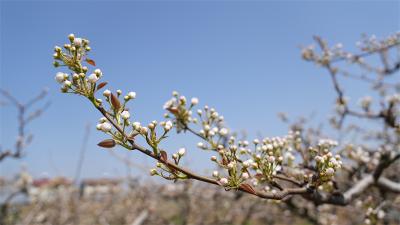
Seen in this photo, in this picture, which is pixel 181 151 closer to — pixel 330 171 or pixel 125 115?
pixel 125 115

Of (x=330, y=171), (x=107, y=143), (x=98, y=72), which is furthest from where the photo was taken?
(x=330, y=171)

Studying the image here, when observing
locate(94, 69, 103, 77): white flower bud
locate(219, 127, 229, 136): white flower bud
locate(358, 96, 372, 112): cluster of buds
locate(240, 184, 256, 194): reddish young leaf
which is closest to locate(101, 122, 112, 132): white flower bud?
locate(94, 69, 103, 77): white flower bud

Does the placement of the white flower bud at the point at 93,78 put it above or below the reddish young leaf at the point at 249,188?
above

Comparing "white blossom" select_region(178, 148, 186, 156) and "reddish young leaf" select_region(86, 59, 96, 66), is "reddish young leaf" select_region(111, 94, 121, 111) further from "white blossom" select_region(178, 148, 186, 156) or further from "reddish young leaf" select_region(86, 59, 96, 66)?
"white blossom" select_region(178, 148, 186, 156)

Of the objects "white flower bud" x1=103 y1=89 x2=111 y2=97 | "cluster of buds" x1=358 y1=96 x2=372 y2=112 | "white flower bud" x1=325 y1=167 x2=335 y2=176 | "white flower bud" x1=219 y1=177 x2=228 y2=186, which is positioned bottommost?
"white flower bud" x1=219 y1=177 x2=228 y2=186

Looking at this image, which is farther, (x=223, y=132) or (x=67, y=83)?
(x=223, y=132)

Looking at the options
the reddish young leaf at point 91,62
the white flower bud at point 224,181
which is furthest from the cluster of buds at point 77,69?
the white flower bud at point 224,181

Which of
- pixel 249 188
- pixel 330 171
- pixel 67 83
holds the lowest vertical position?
pixel 249 188

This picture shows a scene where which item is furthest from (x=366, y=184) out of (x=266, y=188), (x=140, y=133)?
(x=140, y=133)

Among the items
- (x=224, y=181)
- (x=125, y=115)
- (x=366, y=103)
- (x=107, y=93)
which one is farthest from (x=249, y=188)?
(x=366, y=103)

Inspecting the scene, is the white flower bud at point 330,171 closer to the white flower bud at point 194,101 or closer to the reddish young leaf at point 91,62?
the white flower bud at point 194,101

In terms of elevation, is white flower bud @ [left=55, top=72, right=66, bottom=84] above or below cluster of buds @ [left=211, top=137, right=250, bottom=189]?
above

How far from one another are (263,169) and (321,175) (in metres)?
0.32

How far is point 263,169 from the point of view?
191cm
